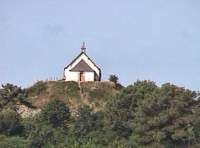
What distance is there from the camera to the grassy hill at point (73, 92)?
314 feet

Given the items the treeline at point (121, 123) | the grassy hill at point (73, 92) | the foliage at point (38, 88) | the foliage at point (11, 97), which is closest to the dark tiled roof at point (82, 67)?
the grassy hill at point (73, 92)

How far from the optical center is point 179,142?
84.6m

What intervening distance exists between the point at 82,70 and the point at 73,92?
391cm

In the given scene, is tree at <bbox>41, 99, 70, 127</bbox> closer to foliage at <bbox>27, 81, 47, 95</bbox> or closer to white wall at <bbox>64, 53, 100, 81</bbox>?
Answer: foliage at <bbox>27, 81, 47, 95</bbox>

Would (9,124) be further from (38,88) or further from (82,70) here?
(82,70)

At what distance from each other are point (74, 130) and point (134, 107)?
4.86 meters

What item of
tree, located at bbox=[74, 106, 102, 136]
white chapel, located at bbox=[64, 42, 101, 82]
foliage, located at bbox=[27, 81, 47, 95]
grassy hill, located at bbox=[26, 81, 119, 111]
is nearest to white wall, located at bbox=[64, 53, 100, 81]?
white chapel, located at bbox=[64, 42, 101, 82]

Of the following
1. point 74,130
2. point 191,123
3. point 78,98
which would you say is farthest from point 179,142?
point 78,98

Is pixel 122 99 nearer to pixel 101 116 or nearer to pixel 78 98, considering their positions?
pixel 101 116

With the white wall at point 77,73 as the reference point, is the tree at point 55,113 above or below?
A: below

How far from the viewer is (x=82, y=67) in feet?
332

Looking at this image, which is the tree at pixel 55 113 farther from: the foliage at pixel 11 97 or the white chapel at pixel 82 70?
the white chapel at pixel 82 70

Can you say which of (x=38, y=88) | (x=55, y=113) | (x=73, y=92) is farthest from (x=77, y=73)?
(x=55, y=113)

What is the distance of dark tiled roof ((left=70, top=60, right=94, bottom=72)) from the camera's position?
332 ft
